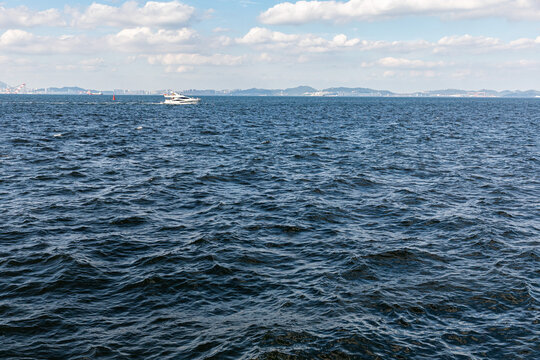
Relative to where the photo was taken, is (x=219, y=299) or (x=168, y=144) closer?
(x=219, y=299)

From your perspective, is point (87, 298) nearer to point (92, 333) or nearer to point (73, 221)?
point (92, 333)

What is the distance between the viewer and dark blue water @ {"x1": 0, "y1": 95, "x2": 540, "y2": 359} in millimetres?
11008

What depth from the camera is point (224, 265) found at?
51.3ft

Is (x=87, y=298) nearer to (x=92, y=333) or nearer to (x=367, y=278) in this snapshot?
(x=92, y=333)

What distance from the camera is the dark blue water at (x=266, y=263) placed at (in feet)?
36.1

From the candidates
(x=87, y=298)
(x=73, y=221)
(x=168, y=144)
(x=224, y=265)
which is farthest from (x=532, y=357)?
(x=168, y=144)

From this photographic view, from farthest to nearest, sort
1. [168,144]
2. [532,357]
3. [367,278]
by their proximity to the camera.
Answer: [168,144] < [367,278] < [532,357]

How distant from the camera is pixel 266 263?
1598cm

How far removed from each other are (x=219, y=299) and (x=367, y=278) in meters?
5.42

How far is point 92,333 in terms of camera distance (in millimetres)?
11062

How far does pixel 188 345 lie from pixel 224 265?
511 cm

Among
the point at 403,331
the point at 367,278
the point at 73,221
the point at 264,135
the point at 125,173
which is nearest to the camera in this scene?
the point at 403,331

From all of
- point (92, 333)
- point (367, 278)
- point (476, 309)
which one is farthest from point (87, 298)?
point (476, 309)

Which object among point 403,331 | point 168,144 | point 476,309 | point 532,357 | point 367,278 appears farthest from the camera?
point 168,144
